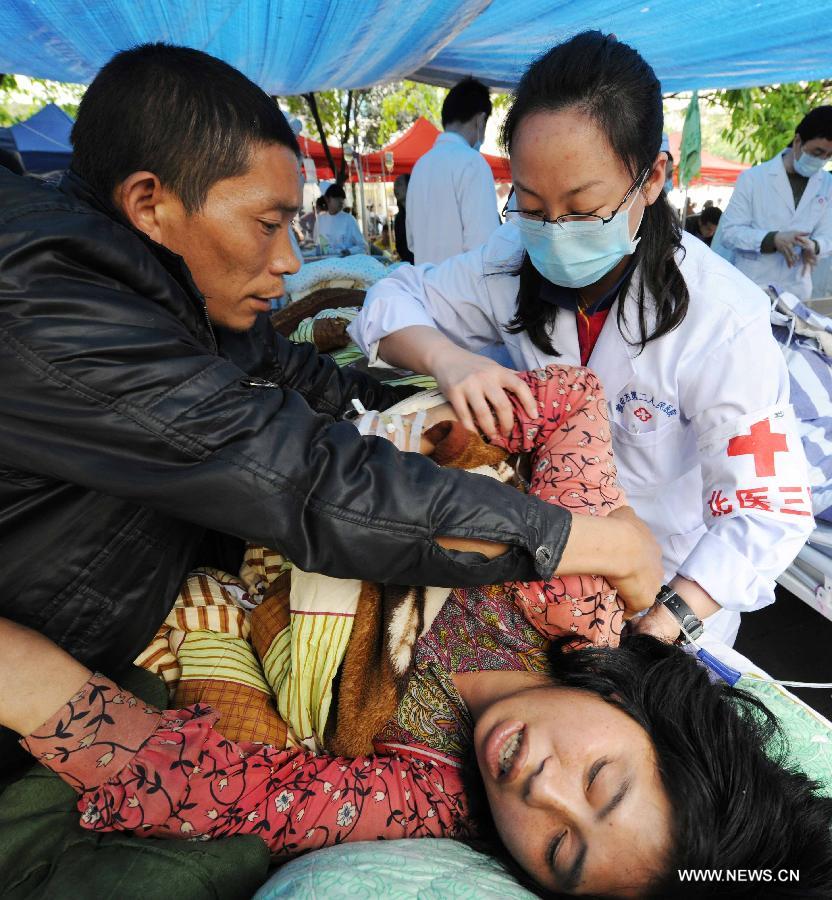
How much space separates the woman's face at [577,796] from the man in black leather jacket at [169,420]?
0.35m

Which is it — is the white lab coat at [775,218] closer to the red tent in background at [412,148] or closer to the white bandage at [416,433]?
the white bandage at [416,433]

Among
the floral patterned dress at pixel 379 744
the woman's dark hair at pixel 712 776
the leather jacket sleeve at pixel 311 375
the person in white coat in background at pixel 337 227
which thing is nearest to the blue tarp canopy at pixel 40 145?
the person in white coat in background at pixel 337 227

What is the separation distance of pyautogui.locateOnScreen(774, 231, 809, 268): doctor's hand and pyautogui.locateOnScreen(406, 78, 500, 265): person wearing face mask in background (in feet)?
8.14

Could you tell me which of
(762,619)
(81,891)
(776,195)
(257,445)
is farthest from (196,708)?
(776,195)

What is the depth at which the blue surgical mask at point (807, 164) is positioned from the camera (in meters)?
5.22

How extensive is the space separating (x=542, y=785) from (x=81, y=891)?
2.73ft

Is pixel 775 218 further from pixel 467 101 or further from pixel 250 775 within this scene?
pixel 250 775

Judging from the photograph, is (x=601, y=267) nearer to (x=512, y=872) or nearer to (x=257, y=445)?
(x=257, y=445)

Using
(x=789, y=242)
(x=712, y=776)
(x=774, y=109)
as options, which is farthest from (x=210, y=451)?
(x=774, y=109)

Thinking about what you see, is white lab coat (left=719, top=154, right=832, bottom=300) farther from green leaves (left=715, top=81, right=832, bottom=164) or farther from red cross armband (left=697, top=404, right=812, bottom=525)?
green leaves (left=715, top=81, right=832, bottom=164)

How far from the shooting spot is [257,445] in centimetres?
103

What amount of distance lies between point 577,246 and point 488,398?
52cm

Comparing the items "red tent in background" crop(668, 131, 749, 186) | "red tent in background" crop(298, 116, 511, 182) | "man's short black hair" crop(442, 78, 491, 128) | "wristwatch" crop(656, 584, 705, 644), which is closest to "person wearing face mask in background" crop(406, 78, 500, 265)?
"man's short black hair" crop(442, 78, 491, 128)

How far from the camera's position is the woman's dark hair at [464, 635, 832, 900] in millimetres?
1205
